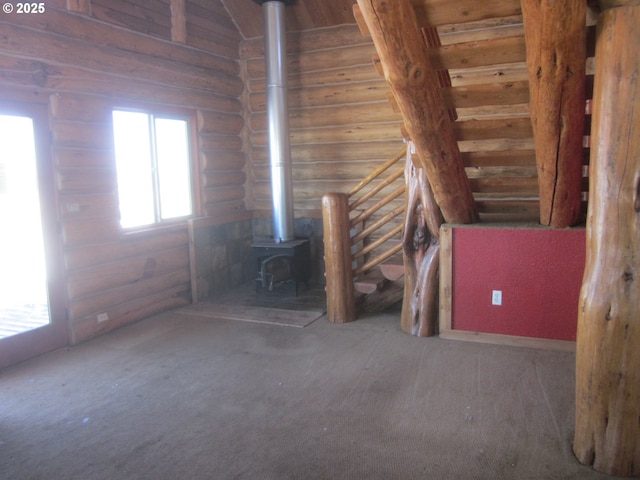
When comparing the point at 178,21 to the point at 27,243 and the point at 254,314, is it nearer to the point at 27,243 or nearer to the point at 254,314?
the point at 27,243

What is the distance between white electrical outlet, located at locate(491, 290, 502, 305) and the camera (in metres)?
4.12

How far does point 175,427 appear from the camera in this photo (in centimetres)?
294

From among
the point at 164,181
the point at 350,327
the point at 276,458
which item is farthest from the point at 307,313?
the point at 276,458

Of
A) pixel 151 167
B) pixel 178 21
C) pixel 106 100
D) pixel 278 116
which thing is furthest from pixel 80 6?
pixel 278 116

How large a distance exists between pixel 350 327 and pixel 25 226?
2.92 metres

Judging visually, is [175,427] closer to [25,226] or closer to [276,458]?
[276,458]

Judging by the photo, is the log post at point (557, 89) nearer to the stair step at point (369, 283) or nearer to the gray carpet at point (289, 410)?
the gray carpet at point (289, 410)

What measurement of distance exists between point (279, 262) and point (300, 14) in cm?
296

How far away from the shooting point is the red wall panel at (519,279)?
3896 mm

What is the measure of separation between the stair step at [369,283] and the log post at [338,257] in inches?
6.4

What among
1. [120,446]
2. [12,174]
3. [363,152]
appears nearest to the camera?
[120,446]

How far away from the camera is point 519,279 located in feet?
13.3

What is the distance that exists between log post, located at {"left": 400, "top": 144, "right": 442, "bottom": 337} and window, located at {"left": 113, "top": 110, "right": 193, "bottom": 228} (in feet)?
8.73

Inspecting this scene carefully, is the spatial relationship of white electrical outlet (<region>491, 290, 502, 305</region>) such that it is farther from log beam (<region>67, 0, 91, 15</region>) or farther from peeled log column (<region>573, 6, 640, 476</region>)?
log beam (<region>67, 0, 91, 15</region>)
